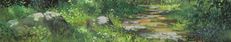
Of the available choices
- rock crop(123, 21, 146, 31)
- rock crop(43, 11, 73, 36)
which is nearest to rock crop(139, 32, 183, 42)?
rock crop(123, 21, 146, 31)

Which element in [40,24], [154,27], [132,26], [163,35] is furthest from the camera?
[132,26]

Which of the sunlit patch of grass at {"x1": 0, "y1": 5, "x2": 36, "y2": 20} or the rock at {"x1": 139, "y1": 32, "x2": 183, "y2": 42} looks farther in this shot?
the sunlit patch of grass at {"x1": 0, "y1": 5, "x2": 36, "y2": 20}

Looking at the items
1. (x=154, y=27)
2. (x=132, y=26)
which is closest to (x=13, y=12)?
(x=132, y=26)

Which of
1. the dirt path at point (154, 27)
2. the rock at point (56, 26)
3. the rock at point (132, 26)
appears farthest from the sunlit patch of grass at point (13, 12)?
the dirt path at point (154, 27)

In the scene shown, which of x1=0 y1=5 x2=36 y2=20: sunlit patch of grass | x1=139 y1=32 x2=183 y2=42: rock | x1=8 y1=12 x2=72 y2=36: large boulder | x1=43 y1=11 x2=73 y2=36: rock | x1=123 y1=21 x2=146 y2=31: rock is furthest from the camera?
x1=123 y1=21 x2=146 y2=31: rock

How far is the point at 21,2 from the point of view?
13.1 meters

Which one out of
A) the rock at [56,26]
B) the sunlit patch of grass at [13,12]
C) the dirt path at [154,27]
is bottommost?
the dirt path at [154,27]

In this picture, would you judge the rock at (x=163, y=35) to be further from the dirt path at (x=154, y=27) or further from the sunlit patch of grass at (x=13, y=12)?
the sunlit patch of grass at (x=13, y=12)

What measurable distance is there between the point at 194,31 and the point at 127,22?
11.7 feet

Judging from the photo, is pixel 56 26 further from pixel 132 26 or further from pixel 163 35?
pixel 132 26

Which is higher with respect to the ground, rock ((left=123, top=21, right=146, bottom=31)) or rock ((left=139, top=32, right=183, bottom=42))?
rock ((left=139, top=32, right=183, bottom=42))

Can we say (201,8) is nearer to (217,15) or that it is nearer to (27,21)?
(217,15)

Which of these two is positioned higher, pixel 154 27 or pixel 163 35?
pixel 163 35

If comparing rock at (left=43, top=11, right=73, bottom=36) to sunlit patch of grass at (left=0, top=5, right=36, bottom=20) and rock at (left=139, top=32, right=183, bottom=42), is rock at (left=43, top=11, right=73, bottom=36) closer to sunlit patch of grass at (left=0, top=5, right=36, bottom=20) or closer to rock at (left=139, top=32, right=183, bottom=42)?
sunlit patch of grass at (left=0, top=5, right=36, bottom=20)
